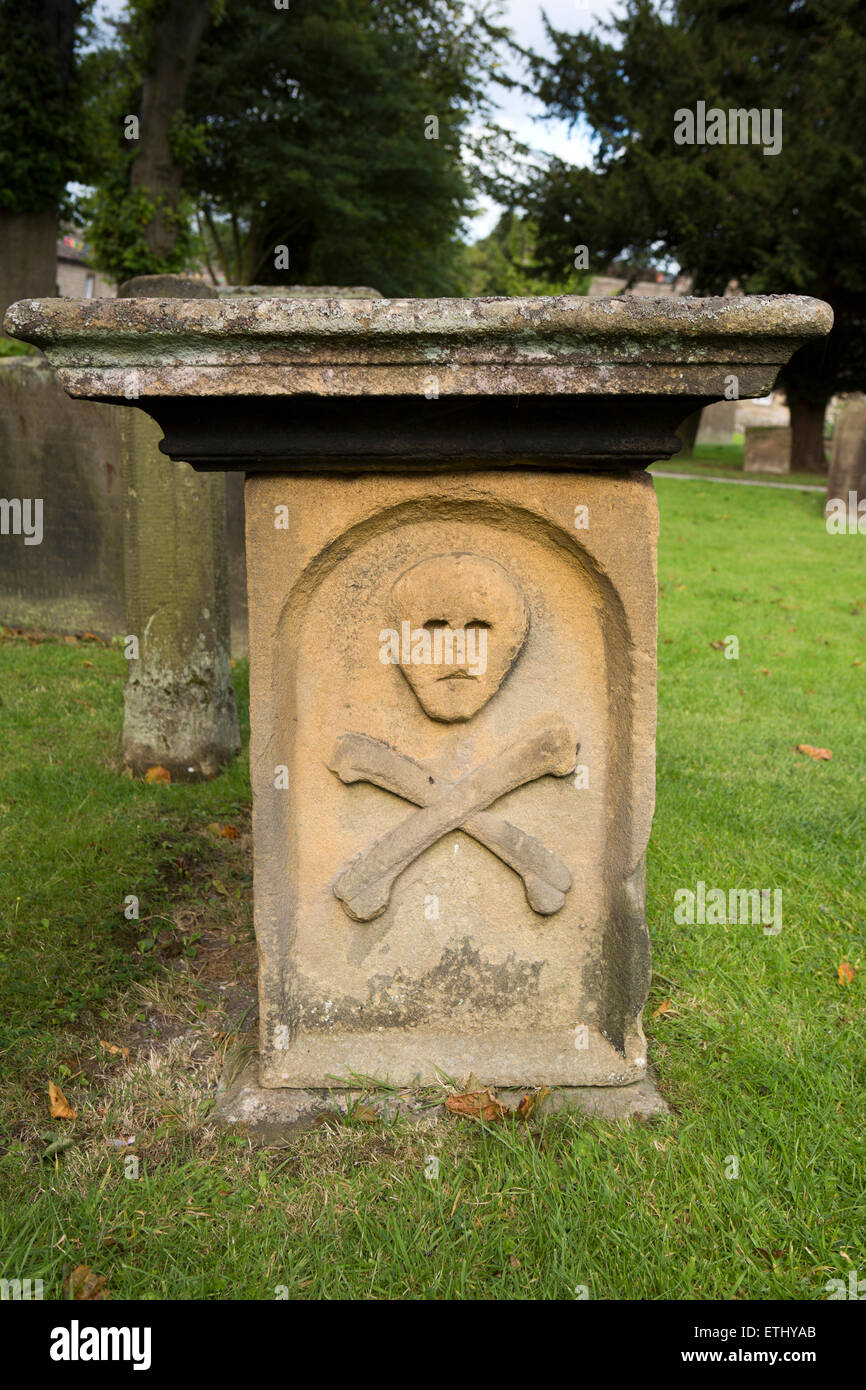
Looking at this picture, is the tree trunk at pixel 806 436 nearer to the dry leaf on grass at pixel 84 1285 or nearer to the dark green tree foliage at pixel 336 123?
the dark green tree foliage at pixel 336 123

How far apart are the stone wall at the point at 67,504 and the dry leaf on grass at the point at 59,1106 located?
13.8 ft

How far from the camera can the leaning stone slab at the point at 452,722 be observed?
6.50 ft

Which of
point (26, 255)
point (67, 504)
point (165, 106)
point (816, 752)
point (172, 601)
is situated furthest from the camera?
point (165, 106)

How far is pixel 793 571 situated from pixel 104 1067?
27.2 feet

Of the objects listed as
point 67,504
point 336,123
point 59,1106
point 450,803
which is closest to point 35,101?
point 67,504

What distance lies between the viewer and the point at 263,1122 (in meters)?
2.20

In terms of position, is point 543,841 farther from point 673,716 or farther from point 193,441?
point 673,716

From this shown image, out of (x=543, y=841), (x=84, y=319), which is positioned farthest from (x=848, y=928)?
(x=84, y=319)

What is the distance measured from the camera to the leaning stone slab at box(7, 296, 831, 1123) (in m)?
1.98

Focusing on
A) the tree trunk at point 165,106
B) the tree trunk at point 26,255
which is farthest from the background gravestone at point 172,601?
the tree trunk at point 165,106

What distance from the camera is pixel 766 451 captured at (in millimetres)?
18594

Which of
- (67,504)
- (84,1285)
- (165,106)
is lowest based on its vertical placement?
(84,1285)

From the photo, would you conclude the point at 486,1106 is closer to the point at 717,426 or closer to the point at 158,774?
the point at 158,774

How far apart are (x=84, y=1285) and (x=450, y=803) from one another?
120 centimetres
